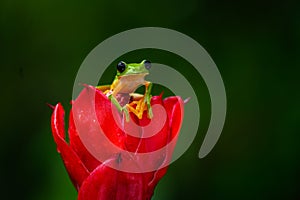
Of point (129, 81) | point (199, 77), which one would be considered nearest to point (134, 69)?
point (129, 81)

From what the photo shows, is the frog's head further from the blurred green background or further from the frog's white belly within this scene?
the blurred green background

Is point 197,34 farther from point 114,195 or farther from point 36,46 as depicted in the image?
point 114,195

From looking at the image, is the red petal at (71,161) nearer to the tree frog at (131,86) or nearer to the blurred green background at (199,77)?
the tree frog at (131,86)

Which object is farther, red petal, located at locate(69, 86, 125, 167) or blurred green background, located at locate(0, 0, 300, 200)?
blurred green background, located at locate(0, 0, 300, 200)

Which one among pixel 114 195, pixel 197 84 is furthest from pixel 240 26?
pixel 114 195

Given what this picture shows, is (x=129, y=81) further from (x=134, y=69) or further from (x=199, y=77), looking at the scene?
(x=199, y=77)

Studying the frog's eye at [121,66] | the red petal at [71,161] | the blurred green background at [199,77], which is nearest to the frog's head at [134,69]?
the frog's eye at [121,66]

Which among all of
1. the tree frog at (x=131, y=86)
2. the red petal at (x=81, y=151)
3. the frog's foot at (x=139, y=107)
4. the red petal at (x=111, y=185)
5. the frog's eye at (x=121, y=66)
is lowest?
the red petal at (x=111, y=185)

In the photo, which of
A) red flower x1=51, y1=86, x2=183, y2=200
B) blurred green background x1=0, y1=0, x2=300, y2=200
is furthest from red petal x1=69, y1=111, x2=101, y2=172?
blurred green background x1=0, y1=0, x2=300, y2=200
